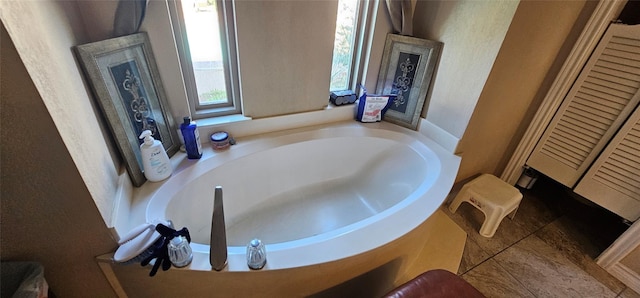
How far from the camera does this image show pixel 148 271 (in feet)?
2.96

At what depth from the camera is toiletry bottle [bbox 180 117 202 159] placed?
132 centimetres

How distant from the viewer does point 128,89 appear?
3.60 ft

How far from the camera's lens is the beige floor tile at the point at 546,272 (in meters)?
1.48

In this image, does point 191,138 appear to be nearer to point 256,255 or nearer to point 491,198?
point 256,255

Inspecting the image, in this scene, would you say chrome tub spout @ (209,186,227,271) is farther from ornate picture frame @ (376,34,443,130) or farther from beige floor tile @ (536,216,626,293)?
beige floor tile @ (536,216,626,293)

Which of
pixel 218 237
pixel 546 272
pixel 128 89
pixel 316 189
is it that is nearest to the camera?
pixel 218 237

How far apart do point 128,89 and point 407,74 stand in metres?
1.50

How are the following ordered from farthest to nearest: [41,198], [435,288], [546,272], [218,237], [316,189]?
[316,189] < [546,272] < [435,288] < [218,237] < [41,198]

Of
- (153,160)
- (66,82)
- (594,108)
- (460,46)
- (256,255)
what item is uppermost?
(460,46)

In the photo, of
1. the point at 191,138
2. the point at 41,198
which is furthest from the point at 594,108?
the point at 41,198

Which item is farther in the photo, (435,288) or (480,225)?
(480,225)

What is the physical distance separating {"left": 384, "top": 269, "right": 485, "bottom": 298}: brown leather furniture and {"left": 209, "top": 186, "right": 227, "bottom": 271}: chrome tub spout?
0.58m

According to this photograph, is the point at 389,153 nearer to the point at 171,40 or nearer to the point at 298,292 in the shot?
the point at 298,292

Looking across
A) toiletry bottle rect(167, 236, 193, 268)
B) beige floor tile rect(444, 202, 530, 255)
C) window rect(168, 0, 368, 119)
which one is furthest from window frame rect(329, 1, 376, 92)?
toiletry bottle rect(167, 236, 193, 268)
